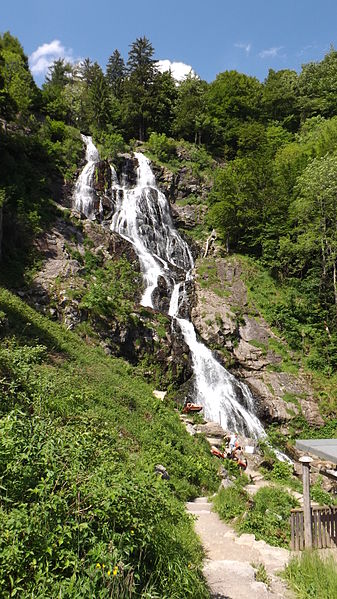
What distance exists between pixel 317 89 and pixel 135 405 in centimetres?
4706

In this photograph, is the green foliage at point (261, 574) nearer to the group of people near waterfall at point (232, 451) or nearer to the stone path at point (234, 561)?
the stone path at point (234, 561)

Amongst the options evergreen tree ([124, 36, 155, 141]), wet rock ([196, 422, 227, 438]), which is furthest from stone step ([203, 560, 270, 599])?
evergreen tree ([124, 36, 155, 141])

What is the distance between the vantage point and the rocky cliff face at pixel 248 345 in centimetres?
1789

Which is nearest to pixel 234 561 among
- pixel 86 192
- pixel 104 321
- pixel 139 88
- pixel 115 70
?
pixel 104 321

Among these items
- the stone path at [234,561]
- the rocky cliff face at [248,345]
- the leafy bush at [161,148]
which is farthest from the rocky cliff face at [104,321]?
the leafy bush at [161,148]

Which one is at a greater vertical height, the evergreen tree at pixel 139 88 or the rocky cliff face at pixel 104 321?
the evergreen tree at pixel 139 88

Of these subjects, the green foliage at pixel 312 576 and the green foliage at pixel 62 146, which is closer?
the green foliage at pixel 312 576

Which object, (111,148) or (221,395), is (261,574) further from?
(111,148)

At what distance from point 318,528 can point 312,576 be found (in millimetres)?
1723

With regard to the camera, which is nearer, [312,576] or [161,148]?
[312,576]

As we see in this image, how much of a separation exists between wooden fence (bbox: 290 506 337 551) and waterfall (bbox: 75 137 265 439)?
30.5ft

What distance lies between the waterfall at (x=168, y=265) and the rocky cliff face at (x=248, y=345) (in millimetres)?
936

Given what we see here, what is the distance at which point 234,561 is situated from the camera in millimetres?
5297

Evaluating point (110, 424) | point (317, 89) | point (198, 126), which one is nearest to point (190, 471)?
point (110, 424)
